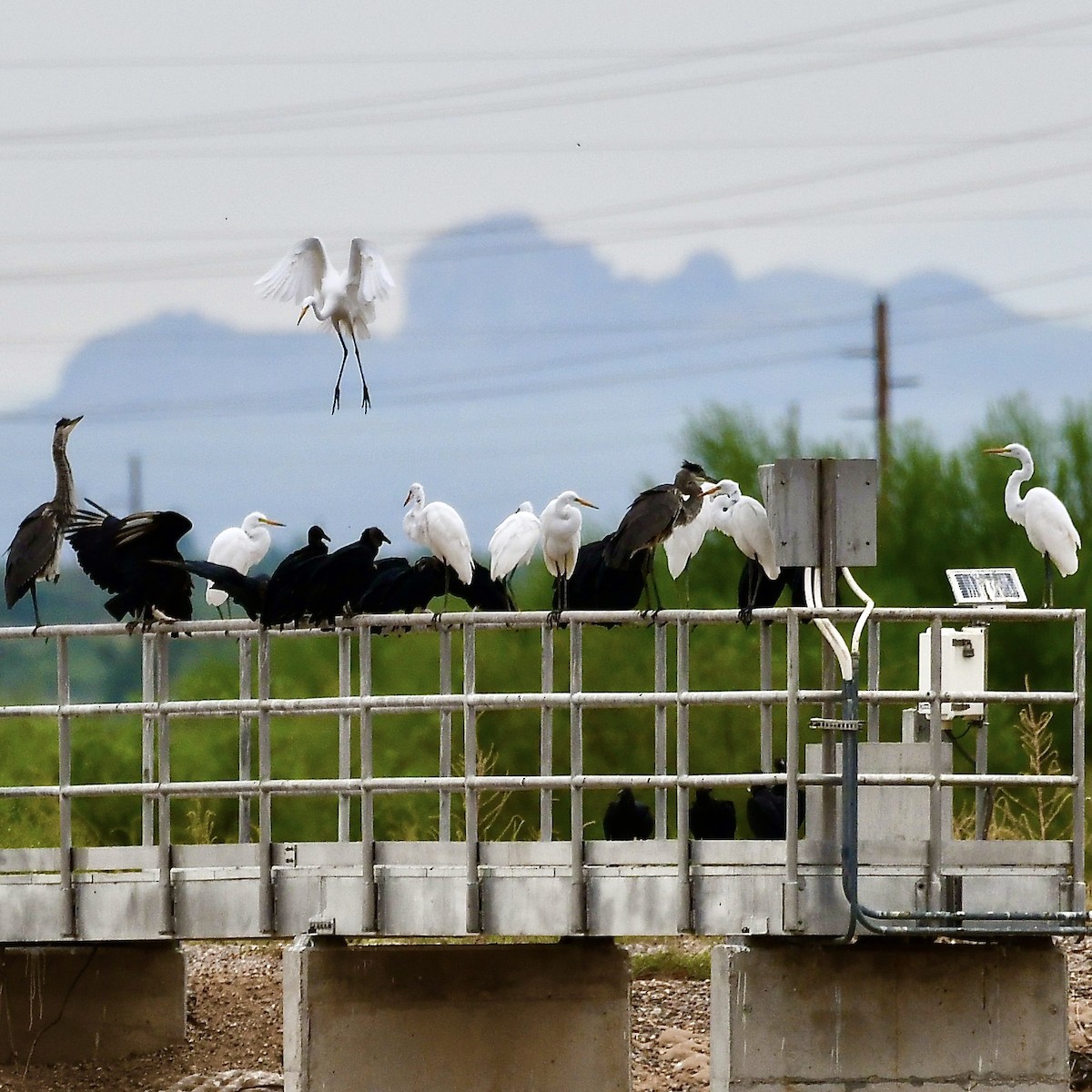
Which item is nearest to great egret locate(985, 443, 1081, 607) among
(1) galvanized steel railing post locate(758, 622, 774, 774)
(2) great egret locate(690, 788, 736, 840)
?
(2) great egret locate(690, 788, 736, 840)

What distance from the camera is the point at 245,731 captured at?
530 inches

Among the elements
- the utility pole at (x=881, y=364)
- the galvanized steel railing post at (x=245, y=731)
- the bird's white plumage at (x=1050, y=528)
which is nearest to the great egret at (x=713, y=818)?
the bird's white plumage at (x=1050, y=528)

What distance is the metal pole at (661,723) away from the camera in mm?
11461

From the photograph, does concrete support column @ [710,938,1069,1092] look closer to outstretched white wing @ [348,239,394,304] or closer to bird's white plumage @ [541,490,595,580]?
bird's white plumage @ [541,490,595,580]

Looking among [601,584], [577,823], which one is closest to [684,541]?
[601,584]

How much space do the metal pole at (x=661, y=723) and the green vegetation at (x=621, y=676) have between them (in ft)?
34.3

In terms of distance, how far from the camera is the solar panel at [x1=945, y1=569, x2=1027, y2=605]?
38.1 feet

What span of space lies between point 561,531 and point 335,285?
2912 mm

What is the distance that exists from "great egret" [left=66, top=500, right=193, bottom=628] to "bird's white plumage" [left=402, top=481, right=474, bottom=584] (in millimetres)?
1502

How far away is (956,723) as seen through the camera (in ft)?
44.0

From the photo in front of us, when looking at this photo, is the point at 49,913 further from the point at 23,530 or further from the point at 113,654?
the point at 113,654

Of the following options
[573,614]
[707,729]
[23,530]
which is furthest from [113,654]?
[573,614]

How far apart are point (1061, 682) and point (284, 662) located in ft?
35.7

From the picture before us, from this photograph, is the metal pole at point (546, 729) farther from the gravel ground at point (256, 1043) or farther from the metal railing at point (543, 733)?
the gravel ground at point (256, 1043)
